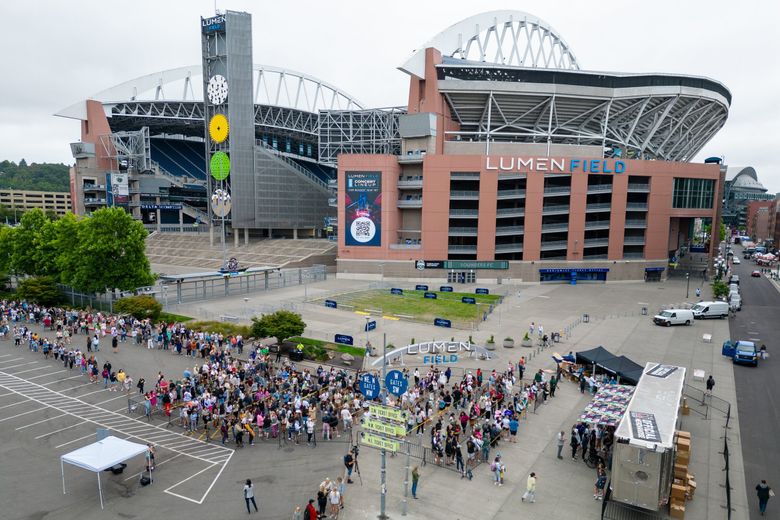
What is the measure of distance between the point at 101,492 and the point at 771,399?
3373 centimetres

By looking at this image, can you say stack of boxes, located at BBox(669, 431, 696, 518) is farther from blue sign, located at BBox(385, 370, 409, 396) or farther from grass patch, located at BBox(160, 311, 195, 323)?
grass patch, located at BBox(160, 311, 195, 323)

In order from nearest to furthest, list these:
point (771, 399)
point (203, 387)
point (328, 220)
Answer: point (203, 387), point (771, 399), point (328, 220)

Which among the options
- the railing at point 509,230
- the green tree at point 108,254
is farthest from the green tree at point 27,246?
the railing at point 509,230

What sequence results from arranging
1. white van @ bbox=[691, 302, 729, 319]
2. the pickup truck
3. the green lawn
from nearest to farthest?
the pickup truck < white van @ bbox=[691, 302, 729, 319] < the green lawn

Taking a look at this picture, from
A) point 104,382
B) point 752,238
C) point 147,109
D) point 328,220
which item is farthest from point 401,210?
point 752,238

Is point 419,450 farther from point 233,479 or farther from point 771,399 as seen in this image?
point 771,399

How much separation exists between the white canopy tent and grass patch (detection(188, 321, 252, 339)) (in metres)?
20.0

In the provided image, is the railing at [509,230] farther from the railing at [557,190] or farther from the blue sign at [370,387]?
the blue sign at [370,387]

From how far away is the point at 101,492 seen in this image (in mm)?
17188

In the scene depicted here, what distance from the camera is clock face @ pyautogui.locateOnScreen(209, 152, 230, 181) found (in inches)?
3543

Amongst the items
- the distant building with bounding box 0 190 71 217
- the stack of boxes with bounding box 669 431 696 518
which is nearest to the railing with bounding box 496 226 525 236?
the stack of boxes with bounding box 669 431 696 518

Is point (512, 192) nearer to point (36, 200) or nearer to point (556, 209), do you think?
point (556, 209)

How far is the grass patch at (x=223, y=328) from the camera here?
38.9m

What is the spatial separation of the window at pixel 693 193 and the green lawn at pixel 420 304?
126 feet
